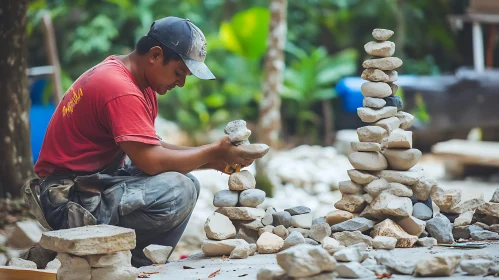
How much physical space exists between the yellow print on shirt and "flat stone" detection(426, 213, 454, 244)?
2180mm

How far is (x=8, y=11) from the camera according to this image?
235 inches

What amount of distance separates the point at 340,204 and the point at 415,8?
33.6ft

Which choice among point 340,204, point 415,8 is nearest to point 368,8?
point 415,8

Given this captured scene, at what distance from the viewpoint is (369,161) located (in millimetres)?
4367

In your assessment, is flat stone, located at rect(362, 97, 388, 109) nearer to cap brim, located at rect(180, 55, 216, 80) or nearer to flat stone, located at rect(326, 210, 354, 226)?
flat stone, located at rect(326, 210, 354, 226)

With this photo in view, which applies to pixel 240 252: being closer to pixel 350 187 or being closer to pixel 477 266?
pixel 350 187

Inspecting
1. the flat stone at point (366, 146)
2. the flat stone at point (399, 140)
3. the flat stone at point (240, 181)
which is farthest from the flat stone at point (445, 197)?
the flat stone at point (240, 181)

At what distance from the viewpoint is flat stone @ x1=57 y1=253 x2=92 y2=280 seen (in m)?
3.43

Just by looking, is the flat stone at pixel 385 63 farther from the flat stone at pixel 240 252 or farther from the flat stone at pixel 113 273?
the flat stone at pixel 113 273

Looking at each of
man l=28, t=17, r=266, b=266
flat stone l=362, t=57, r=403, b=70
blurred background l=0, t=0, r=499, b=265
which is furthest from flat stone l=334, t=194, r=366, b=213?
blurred background l=0, t=0, r=499, b=265

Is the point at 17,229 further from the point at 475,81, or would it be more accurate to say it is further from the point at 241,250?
the point at 475,81

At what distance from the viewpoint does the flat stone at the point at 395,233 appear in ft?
13.3

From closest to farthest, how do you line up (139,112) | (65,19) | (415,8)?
→ (139,112) → (65,19) → (415,8)

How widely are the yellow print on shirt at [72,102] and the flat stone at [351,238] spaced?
→ 1690mm
